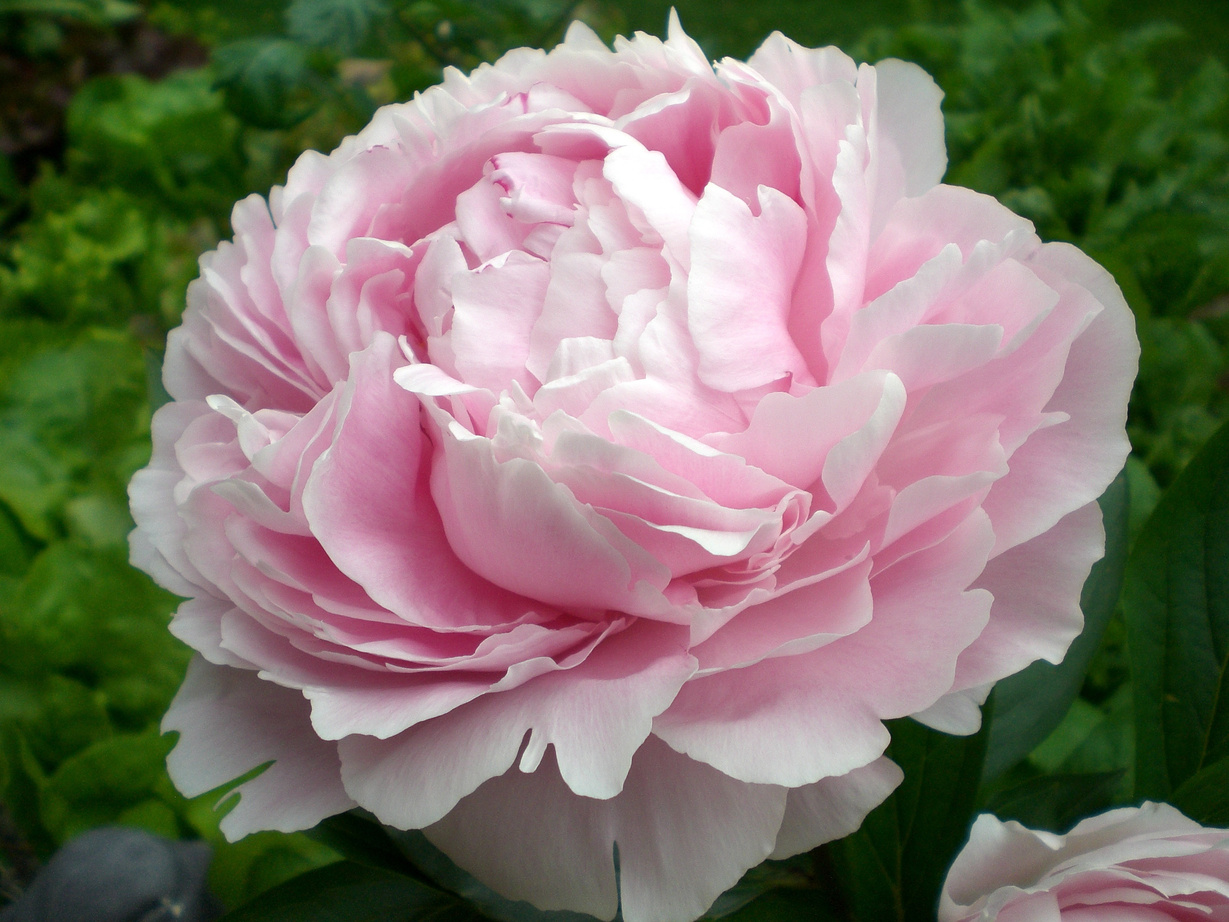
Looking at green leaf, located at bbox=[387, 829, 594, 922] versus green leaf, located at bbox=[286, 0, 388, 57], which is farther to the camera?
green leaf, located at bbox=[286, 0, 388, 57]

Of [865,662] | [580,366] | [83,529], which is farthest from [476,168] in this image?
[83,529]

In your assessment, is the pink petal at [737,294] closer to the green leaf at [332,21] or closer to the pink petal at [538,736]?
the pink petal at [538,736]

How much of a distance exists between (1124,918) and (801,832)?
100mm

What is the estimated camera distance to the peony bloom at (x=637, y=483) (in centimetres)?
31

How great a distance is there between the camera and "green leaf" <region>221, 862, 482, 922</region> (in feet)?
1.42

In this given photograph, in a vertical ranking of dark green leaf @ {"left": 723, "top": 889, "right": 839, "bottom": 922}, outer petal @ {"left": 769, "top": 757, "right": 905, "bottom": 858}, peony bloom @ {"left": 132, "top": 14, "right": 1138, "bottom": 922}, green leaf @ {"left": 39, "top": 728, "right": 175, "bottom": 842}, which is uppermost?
peony bloom @ {"left": 132, "top": 14, "right": 1138, "bottom": 922}

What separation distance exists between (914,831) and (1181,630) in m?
0.14

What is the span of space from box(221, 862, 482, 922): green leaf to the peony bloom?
10 cm

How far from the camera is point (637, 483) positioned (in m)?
0.30

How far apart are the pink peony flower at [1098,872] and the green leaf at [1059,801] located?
125mm

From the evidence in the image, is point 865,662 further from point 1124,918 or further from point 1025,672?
point 1025,672

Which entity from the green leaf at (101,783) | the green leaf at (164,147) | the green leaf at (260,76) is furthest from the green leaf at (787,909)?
the green leaf at (164,147)

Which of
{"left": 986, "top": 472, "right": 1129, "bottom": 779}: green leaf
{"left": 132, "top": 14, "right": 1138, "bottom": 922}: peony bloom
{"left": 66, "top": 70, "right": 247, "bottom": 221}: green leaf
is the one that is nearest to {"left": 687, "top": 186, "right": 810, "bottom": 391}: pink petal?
{"left": 132, "top": 14, "right": 1138, "bottom": 922}: peony bloom

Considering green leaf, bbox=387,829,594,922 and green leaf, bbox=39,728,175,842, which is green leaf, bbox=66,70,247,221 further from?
green leaf, bbox=387,829,594,922
